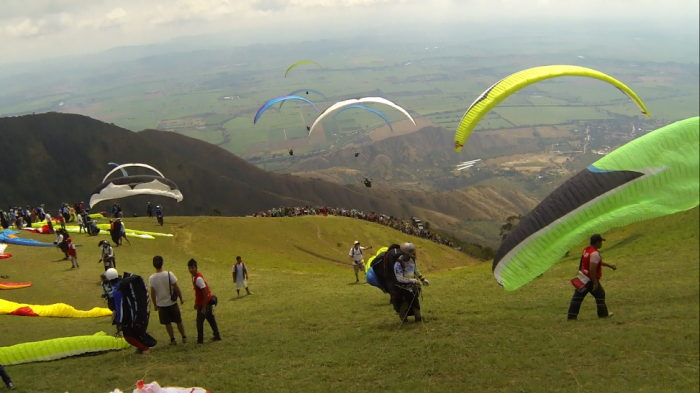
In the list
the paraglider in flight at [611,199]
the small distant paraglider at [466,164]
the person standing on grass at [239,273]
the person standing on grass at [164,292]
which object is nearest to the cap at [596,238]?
the paraglider in flight at [611,199]

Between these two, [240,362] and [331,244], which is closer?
[240,362]

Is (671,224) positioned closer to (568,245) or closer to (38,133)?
(568,245)

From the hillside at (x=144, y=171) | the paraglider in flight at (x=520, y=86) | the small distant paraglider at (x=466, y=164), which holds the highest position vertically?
the paraglider in flight at (x=520, y=86)

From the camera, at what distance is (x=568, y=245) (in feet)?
24.0

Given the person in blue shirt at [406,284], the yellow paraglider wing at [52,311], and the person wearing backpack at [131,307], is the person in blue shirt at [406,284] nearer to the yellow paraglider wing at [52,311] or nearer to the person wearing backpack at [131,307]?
the person wearing backpack at [131,307]

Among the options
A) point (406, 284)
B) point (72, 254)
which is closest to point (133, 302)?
point (406, 284)

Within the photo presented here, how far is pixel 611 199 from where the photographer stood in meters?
7.22

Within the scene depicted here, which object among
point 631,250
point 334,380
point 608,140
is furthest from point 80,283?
point 608,140

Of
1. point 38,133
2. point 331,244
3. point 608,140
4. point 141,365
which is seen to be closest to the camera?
point 141,365

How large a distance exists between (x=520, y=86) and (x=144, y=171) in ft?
307

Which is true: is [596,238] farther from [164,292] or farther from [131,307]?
[131,307]

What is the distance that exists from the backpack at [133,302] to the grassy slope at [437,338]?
715 mm

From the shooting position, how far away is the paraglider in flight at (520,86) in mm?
8875

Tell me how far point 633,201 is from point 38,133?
95168mm
